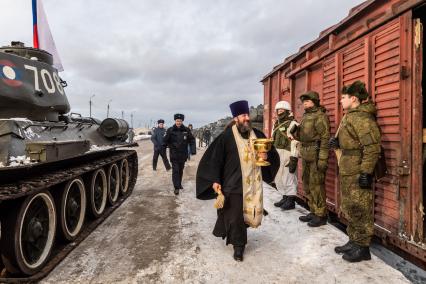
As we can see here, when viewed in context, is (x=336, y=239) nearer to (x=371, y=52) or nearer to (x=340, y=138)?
(x=340, y=138)

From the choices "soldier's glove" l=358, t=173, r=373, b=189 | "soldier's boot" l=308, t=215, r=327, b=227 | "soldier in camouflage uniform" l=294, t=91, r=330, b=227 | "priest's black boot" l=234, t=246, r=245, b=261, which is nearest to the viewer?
"soldier's glove" l=358, t=173, r=373, b=189

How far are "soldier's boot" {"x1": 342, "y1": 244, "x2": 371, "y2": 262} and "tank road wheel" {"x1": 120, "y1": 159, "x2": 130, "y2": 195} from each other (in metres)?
5.30

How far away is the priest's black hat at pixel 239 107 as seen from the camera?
409 cm

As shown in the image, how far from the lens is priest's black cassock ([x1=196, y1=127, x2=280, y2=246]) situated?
3.99 meters

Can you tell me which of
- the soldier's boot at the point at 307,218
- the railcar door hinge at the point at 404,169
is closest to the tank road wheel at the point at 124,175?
the soldier's boot at the point at 307,218

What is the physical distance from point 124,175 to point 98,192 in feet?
6.86

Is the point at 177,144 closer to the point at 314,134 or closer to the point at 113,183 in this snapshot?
the point at 113,183

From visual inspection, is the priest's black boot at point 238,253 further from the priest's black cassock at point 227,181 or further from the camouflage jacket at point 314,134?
the camouflage jacket at point 314,134

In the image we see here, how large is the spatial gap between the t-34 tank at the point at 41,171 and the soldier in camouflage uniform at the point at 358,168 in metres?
3.32

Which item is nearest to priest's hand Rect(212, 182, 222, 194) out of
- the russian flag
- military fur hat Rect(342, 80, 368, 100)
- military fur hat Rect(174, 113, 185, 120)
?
military fur hat Rect(342, 80, 368, 100)

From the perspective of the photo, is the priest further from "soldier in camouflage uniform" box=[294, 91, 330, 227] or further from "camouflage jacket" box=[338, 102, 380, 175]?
"soldier in camouflage uniform" box=[294, 91, 330, 227]

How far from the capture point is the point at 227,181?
4.09 m

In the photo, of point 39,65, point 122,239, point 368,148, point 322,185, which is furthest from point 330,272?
point 39,65

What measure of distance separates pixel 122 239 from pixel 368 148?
132 inches
